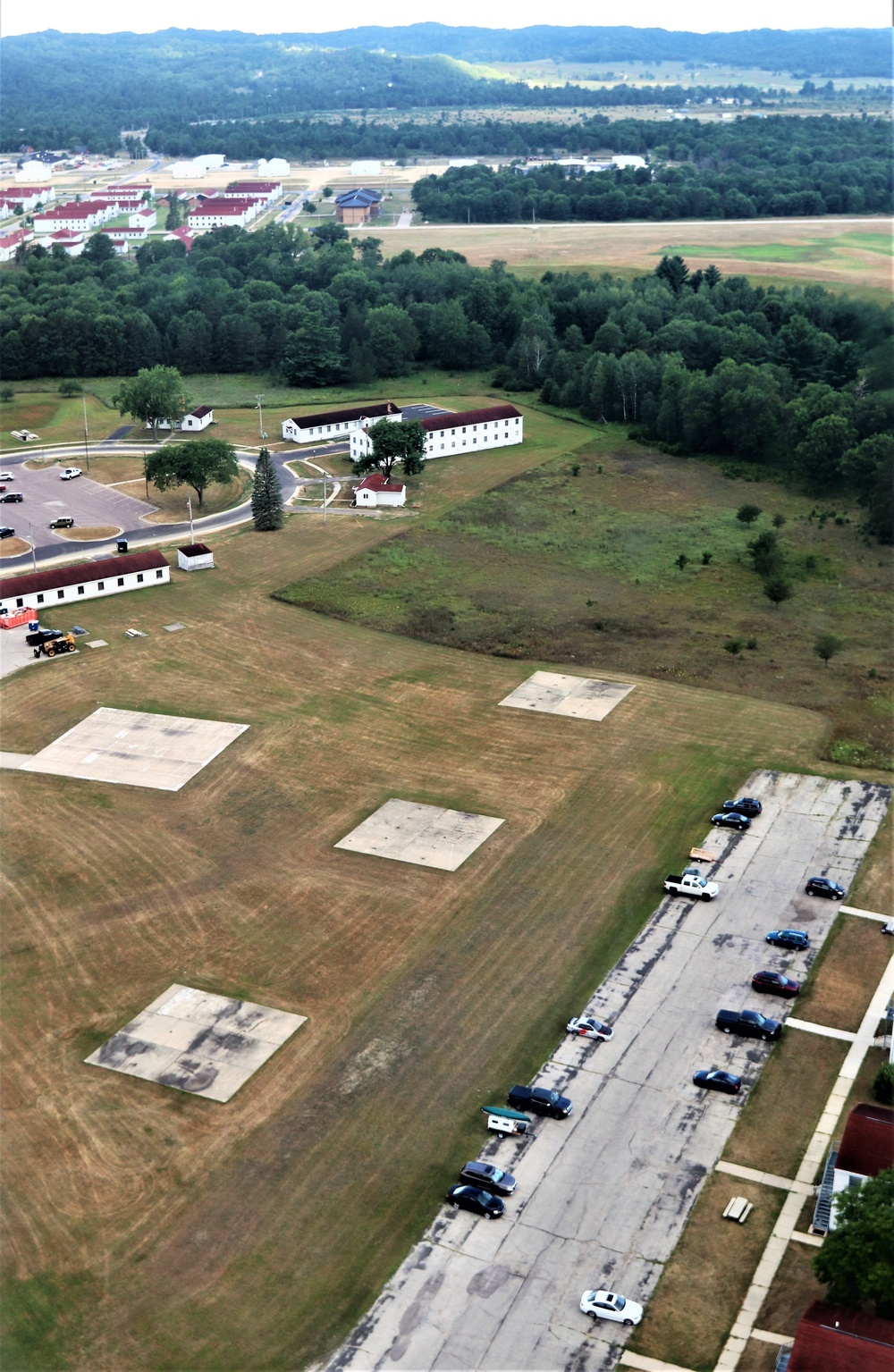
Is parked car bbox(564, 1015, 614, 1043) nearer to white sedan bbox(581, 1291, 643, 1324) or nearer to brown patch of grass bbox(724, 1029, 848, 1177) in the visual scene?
brown patch of grass bbox(724, 1029, 848, 1177)

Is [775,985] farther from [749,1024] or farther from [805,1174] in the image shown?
[805,1174]

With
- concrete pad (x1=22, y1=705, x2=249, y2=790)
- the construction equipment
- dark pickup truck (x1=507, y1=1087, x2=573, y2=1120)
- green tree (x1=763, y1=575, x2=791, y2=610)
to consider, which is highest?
green tree (x1=763, y1=575, x2=791, y2=610)

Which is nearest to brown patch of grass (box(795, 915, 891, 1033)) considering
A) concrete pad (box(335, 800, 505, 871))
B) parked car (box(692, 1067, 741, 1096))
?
parked car (box(692, 1067, 741, 1096))

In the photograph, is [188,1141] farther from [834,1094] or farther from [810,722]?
[810,722]

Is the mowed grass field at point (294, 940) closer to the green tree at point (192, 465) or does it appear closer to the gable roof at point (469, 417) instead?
the green tree at point (192, 465)

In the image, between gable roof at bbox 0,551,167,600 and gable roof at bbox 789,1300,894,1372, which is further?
gable roof at bbox 0,551,167,600

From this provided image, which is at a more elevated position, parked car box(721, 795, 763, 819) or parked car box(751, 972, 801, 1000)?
parked car box(721, 795, 763, 819)

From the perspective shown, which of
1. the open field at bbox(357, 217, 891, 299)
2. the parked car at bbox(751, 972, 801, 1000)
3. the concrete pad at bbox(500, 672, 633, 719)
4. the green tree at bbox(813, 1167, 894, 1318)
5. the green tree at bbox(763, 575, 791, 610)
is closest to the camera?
the green tree at bbox(813, 1167, 894, 1318)
